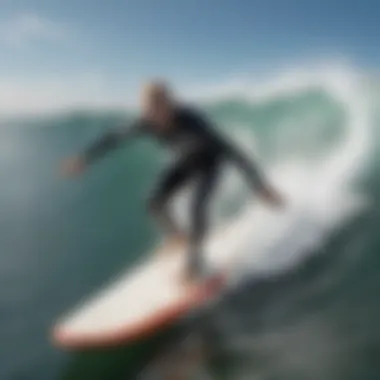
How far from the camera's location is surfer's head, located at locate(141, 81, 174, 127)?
63.6 inches

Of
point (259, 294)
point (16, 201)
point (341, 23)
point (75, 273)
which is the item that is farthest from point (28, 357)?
point (341, 23)

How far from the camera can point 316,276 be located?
167cm

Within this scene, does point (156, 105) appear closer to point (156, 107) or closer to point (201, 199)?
point (156, 107)

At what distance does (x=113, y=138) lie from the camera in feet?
5.28

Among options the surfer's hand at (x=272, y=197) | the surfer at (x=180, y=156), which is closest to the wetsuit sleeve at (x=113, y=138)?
the surfer at (x=180, y=156)

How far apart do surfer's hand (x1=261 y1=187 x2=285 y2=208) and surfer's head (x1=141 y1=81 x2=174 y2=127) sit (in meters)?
0.23

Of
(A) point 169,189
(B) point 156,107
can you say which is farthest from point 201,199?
(B) point 156,107

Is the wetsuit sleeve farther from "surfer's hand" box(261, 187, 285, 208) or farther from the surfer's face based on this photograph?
"surfer's hand" box(261, 187, 285, 208)

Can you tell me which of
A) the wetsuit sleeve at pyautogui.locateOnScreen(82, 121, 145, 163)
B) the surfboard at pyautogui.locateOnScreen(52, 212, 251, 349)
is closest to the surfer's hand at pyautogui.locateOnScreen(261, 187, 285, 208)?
the surfboard at pyautogui.locateOnScreen(52, 212, 251, 349)

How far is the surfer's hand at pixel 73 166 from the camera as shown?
1610mm

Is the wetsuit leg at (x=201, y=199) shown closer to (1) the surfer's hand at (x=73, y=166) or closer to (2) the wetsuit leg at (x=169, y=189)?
(2) the wetsuit leg at (x=169, y=189)

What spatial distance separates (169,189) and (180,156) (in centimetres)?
7

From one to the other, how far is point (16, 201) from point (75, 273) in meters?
0.18

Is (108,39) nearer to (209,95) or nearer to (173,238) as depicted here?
(209,95)
